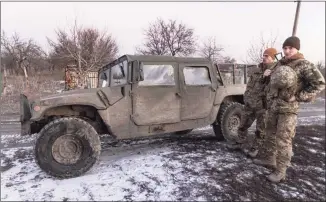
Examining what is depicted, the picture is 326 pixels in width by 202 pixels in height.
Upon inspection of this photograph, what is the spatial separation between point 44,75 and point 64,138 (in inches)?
480

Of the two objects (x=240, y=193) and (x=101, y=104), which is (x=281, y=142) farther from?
(x=101, y=104)

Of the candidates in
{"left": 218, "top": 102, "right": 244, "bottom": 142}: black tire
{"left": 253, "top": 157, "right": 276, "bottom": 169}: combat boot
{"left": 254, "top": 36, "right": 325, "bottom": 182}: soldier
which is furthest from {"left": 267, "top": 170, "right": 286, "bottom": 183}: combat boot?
{"left": 218, "top": 102, "right": 244, "bottom": 142}: black tire

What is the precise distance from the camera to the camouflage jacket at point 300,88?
3.98 metres

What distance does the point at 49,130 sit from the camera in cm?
396

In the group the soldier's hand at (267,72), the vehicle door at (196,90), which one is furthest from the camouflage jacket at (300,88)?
the vehicle door at (196,90)

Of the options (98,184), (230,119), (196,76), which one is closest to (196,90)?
(196,76)

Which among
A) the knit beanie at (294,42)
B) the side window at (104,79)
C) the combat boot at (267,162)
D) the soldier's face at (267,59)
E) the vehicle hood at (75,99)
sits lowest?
the combat boot at (267,162)

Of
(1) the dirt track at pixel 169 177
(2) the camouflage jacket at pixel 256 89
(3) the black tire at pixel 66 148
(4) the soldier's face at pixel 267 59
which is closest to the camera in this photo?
(1) the dirt track at pixel 169 177

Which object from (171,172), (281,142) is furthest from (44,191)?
(281,142)

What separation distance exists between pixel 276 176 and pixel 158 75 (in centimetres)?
228

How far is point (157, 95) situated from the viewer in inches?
188

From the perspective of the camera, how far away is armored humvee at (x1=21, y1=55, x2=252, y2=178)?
13.1 feet

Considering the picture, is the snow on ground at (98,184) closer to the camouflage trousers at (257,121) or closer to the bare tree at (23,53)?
the camouflage trousers at (257,121)

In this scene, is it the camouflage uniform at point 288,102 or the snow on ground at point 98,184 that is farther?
the camouflage uniform at point 288,102
